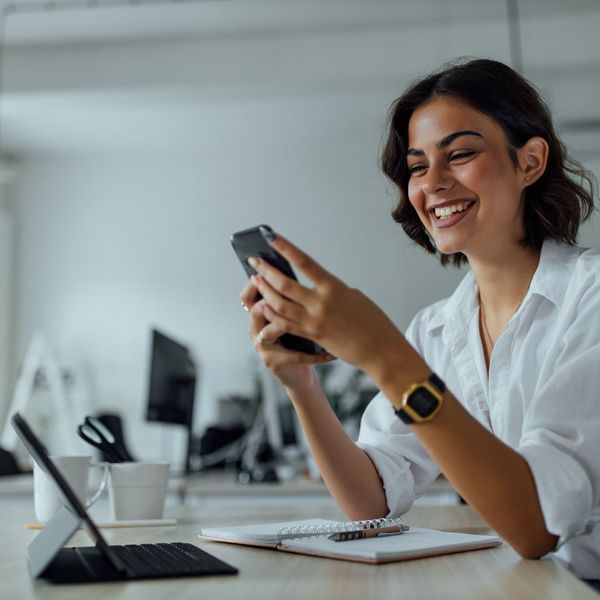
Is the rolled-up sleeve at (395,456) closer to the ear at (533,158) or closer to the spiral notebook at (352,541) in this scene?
the spiral notebook at (352,541)

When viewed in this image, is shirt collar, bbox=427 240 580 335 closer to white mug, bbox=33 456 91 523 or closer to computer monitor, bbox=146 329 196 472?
white mug, bbox=33 456 91 523

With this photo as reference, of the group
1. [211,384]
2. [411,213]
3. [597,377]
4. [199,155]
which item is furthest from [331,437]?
[199,155]

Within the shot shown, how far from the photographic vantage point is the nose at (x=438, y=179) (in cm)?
147

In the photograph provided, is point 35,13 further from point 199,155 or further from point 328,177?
point 328,177

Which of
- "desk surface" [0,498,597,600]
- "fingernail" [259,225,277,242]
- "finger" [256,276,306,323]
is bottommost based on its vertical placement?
"desk surface" [0,498,597,600]

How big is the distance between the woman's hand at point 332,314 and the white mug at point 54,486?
60cm

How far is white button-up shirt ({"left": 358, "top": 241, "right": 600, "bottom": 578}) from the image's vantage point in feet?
3.44

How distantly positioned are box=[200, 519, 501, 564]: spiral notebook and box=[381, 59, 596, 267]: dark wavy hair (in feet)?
2.03

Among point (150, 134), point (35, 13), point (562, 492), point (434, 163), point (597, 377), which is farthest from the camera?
point (150, 134)

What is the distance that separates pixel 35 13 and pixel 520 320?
3.73 m

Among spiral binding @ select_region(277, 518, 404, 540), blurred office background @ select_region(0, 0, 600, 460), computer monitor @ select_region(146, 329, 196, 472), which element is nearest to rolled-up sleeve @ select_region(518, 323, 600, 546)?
spiral binding @ select_region(277, 518, 404, 540)

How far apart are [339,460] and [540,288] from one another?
16.5 inches

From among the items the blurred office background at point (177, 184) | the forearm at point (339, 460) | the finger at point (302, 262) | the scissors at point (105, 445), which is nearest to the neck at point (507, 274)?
the forearm at point (339, 460)

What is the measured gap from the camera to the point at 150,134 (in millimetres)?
5426
